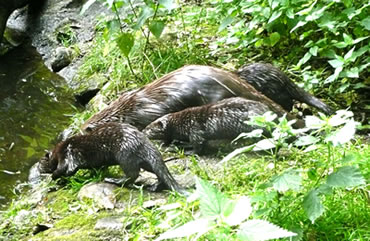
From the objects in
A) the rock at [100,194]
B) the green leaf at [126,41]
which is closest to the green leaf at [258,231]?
the rock at [100,194]

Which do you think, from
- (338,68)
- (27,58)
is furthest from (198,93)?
(27,58)

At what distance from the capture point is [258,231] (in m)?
1.78

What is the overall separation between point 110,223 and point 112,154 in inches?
20.9

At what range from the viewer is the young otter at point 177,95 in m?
3.74

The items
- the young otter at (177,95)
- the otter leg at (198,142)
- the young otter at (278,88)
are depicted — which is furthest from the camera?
the young otter at (278,88)

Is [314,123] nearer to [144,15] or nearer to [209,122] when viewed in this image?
[209,122]

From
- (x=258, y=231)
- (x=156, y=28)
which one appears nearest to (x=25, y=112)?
(x=156, y=28)

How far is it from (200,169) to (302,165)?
565 mm

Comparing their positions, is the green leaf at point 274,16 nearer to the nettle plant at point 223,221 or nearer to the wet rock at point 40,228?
the wet rock at point 40,228

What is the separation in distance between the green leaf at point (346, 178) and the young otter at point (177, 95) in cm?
140

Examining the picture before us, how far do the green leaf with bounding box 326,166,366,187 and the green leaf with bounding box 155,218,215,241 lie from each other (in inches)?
23.6

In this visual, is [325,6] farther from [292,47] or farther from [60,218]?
[60,218]

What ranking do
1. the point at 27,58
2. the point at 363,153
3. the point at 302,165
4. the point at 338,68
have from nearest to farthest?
the point at 363,153, the point at 302,165, the point at 338,68, the point at 27,58

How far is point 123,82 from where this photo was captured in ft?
16.3
